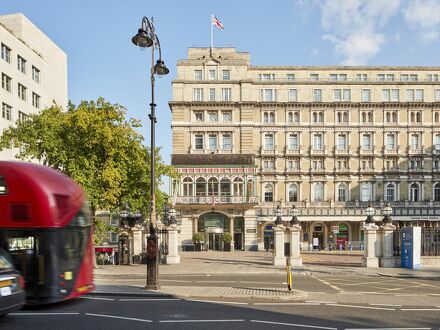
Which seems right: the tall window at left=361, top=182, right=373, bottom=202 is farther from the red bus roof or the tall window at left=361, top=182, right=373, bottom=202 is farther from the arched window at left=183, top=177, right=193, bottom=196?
the red bus roof

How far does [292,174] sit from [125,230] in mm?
29312

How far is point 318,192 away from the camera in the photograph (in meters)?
57.1

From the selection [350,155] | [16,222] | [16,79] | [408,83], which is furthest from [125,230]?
[408,83]

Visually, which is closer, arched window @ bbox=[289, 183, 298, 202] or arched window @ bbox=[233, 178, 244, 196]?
arched window @ bbox=[233, 178, 244, 196]

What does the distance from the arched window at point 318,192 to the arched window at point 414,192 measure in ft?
37.8

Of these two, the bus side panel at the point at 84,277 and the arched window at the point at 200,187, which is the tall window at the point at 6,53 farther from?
the bus side panel at the point at 84,277

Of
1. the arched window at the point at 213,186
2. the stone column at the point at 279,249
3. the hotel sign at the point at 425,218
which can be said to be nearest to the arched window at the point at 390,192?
the hotel sign at the point at 425,218

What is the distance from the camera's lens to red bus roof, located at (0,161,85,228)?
1089 cm

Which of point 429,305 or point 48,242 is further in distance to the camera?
point 429,305

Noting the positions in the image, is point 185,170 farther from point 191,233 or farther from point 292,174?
point 292,174

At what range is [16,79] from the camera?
1932 inches

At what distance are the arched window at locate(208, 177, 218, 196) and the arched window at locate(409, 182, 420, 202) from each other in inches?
1008

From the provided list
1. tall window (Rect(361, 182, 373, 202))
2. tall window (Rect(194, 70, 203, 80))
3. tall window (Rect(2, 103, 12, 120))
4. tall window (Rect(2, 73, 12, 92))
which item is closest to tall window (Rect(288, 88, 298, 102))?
tall window (Rect(194, 70, 203, 80))

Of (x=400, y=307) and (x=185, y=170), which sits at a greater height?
(x=185, y=170)
